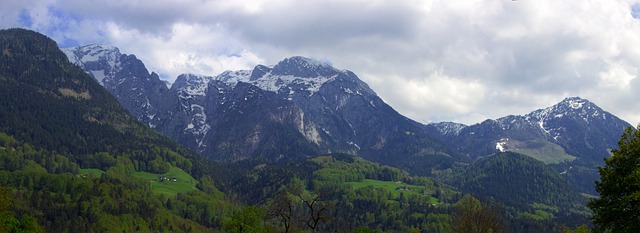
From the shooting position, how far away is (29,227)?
128m

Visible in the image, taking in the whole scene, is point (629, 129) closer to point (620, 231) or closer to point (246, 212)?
point (620, 231)

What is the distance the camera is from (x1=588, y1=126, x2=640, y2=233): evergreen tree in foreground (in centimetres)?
4716

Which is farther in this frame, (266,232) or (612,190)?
(266,232)

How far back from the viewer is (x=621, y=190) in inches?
1912

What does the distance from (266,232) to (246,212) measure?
682 centimetres

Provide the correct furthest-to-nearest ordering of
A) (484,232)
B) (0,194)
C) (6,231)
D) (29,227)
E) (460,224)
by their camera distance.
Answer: (29,227) < (6,231) < (0,194) < (460,224) < (484,232)

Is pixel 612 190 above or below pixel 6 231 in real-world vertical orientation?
above

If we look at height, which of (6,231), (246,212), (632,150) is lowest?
(6,231)

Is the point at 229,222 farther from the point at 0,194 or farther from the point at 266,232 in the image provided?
the point at 0,194

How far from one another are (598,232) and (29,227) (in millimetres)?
124660

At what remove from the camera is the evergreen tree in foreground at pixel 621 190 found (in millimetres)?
47156

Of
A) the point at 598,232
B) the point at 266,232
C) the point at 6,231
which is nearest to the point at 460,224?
the point at 598,232

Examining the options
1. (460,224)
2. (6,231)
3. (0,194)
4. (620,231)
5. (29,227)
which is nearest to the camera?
(620,231)

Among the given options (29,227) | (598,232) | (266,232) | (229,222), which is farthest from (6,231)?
(598,232)
